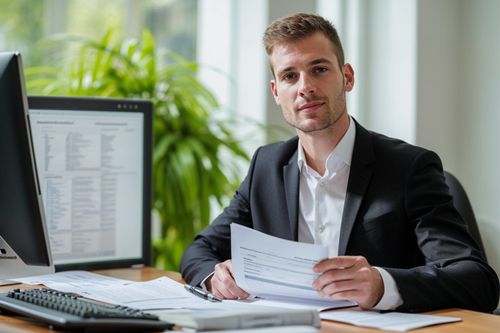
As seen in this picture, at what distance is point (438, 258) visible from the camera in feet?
5.63

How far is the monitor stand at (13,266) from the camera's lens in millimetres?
1546

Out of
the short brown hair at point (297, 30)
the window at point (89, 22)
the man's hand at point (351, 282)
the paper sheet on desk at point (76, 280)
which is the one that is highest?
the window at point (89, 22)

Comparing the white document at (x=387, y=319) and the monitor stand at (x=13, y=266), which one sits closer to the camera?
the white document at (x=387, y=319)

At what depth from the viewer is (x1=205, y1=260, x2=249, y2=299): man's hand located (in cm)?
166

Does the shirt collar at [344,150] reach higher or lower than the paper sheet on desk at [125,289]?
higher

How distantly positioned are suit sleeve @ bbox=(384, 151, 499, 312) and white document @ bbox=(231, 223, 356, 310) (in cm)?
15

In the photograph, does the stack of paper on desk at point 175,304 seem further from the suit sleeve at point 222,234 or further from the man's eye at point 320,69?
the man's eye at point 320,69

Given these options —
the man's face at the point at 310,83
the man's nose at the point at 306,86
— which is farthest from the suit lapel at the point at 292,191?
the man's nose at the point at 306,86

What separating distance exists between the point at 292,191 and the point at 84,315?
831mm

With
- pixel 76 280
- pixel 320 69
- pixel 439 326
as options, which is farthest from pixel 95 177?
pixel 439 326

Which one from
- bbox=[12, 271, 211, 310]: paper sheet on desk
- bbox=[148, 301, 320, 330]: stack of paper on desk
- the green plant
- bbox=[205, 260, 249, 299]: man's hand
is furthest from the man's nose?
the green plant

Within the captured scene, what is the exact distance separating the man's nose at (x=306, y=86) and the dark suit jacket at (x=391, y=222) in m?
0.19

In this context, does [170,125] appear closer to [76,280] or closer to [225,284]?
[76,280]

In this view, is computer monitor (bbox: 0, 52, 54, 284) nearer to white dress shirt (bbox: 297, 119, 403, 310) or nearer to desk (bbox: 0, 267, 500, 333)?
desk (bbox: 0, 267, 500, 333)
